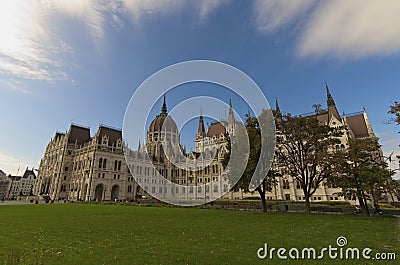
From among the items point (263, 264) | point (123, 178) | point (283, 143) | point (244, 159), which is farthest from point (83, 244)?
point (123, 178)

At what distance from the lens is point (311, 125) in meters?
28.3

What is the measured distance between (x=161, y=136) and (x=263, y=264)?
94.6 metres

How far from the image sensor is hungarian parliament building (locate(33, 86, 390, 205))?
6604 centimetres

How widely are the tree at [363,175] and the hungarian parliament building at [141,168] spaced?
36.8m

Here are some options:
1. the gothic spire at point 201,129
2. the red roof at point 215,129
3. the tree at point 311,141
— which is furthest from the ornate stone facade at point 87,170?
the tree at point 311,141

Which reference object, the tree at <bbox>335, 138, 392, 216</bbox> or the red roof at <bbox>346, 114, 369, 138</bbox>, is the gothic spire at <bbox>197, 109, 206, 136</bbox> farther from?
the tree at <bbox>335, 138, 392, 216</bbox>

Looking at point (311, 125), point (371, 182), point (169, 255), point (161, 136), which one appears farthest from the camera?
point (161, 136)

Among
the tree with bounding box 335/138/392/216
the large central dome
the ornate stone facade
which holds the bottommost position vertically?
the tree with bounding box 335/138/392/216

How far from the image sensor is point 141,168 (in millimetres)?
81000

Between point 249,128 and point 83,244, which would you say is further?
point 249,128

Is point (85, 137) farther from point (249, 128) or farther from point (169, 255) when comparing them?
point (169, 255)

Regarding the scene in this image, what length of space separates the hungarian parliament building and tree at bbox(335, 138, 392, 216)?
36816mm

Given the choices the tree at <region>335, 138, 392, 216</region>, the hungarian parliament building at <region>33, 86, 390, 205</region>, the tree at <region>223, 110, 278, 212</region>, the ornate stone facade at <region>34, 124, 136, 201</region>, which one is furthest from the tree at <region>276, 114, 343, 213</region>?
the ornate stone facade at <region>34, 124, 136, 201</region>

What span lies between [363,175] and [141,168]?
228 ft
